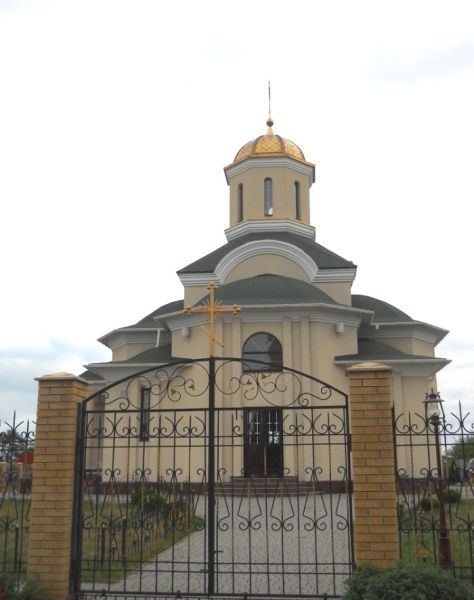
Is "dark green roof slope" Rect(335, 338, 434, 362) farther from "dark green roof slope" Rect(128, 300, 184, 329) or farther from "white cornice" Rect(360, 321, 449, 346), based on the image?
"dark green roof slope" Rect(128, 300, 184, 329)

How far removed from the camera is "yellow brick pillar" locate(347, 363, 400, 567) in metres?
5.48

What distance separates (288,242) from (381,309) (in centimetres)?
426

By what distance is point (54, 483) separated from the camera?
591 centimetres

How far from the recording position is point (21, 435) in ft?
20.6

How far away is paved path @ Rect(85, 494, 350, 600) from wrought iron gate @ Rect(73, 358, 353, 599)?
0.02m

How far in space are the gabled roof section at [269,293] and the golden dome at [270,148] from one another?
6596 millimetres

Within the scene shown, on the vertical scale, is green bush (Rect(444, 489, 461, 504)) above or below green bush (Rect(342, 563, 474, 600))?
above

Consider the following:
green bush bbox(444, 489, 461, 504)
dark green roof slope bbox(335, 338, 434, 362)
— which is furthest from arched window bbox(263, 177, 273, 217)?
green bush bbox(444, 489, 461, 504)

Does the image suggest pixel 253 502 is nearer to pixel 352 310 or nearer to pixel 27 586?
pixel 352 310

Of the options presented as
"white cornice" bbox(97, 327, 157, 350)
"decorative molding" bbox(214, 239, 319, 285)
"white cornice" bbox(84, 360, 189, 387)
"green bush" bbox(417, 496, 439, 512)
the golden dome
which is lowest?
"green bush" bbox(417, 496, 439, 512)

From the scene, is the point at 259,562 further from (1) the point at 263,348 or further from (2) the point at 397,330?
(2) the point at 397,330

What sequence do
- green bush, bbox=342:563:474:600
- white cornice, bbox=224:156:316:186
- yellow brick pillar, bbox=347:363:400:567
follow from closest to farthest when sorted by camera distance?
green bush, bbox=342:563:474:600 < yellow brick pillar, bbox=347:363:400:567 < white cornice, bbox=224:156:316:186

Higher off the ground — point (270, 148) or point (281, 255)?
point (270, 148)

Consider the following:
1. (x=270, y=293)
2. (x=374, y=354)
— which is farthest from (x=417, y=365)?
(x=270, y=293)
